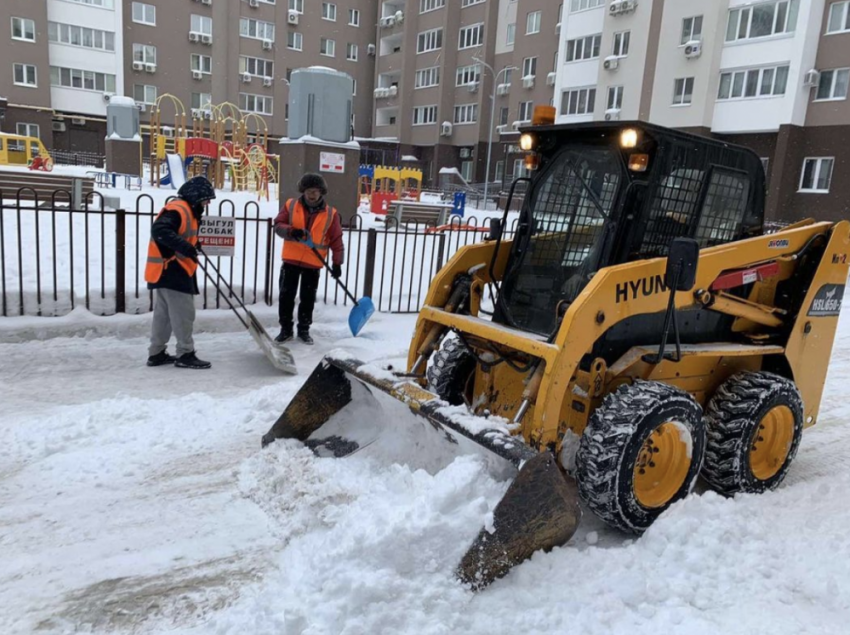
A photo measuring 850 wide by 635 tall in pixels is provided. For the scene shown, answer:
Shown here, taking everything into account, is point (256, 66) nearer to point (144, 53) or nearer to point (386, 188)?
point (144, 53)

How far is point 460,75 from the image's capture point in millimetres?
44188

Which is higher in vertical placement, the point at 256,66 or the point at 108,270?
the point at 256,66

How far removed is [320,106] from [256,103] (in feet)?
120

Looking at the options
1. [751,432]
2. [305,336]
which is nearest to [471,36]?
[305,336]

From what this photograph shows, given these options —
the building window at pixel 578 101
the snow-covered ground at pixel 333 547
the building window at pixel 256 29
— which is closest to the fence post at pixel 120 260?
the snow-covered ground at pixel 333 547

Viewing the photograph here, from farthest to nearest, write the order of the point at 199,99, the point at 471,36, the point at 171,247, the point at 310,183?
the point at 199,99, the point at 471,36, the point at 310,183, the point at 171,247

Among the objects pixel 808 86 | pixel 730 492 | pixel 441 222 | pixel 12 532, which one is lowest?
pixel 12 532

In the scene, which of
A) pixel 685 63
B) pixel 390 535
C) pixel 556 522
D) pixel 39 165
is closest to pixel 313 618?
pixel 390 535

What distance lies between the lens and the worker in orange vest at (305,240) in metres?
7.14

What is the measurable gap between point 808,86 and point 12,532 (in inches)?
1123

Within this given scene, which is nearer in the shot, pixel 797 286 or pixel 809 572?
pixel 809 572

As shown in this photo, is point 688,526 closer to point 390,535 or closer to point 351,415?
point 390,535

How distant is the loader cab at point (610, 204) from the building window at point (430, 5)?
44.3 meters

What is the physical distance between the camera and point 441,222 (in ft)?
57.1
